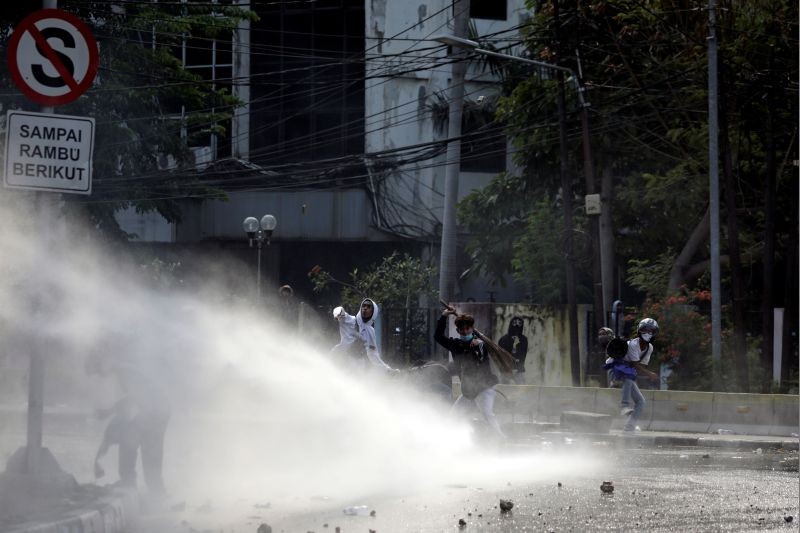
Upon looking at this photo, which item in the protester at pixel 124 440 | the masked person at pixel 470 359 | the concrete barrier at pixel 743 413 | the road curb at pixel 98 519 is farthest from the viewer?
the concrete barrier at pixel 743 413

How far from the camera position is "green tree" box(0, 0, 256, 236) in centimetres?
2691

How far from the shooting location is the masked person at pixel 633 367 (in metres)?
17.3

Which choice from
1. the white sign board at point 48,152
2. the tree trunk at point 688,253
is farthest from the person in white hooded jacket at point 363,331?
the tree trunk at point 688,253

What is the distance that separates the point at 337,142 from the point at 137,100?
1181cm

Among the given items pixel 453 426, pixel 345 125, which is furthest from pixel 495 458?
pixel 345 125

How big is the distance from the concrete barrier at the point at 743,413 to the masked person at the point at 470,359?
664cm

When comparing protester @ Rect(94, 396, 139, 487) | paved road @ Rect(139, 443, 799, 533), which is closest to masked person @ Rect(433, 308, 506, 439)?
paved road @ Rect(139, 443, 799, 533)

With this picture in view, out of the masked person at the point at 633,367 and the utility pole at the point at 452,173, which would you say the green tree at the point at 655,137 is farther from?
the masked person at the point at 633,367

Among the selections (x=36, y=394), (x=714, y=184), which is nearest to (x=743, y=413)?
(x=714, y=184)

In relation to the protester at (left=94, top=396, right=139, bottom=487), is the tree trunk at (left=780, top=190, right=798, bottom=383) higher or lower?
higher

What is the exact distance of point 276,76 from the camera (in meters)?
39.2

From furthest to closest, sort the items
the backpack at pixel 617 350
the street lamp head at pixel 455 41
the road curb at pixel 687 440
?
the street lamp head at pixel 455 41 < the backpack at pixel 617 350 < the road curb at pixel 687 440

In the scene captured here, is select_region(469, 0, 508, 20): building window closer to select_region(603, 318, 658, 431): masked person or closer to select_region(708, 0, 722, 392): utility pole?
select_region(708, 0, 722, 392): utility pole

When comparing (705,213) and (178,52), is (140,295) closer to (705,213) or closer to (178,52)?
(705,213)
